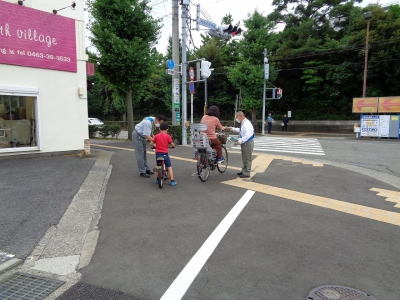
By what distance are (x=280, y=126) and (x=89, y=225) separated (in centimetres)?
3174

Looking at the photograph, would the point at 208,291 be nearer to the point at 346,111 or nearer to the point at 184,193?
the point at 184,193

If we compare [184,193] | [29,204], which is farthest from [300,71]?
[29,204]

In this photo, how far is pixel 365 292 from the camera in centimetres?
312

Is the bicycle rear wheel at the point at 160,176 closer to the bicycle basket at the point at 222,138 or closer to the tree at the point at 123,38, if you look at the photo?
the bicycle basket at the point at 222,138

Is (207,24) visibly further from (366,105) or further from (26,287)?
(366,105)

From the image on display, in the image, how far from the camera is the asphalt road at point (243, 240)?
323cm

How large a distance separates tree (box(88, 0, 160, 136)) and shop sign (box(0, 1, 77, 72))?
263 inches

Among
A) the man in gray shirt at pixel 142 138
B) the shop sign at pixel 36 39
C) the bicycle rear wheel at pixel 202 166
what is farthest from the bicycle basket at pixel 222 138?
the shop sign at pixel 36 39

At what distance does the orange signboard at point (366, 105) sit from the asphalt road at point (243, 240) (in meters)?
A: 17.1

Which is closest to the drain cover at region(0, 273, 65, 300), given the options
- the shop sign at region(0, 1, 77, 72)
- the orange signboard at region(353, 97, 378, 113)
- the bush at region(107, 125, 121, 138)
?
the shop sign at region(0, 1, 77, 72)

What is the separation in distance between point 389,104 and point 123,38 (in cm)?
1872

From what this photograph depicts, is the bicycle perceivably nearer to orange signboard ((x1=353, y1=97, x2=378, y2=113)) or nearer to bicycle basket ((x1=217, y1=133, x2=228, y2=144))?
bicycle basket ((x1=217, y1=133, x2=228, y2=144))

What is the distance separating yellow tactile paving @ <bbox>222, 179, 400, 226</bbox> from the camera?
543 centimetres

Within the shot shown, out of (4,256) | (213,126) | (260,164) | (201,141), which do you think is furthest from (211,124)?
(4,256)
